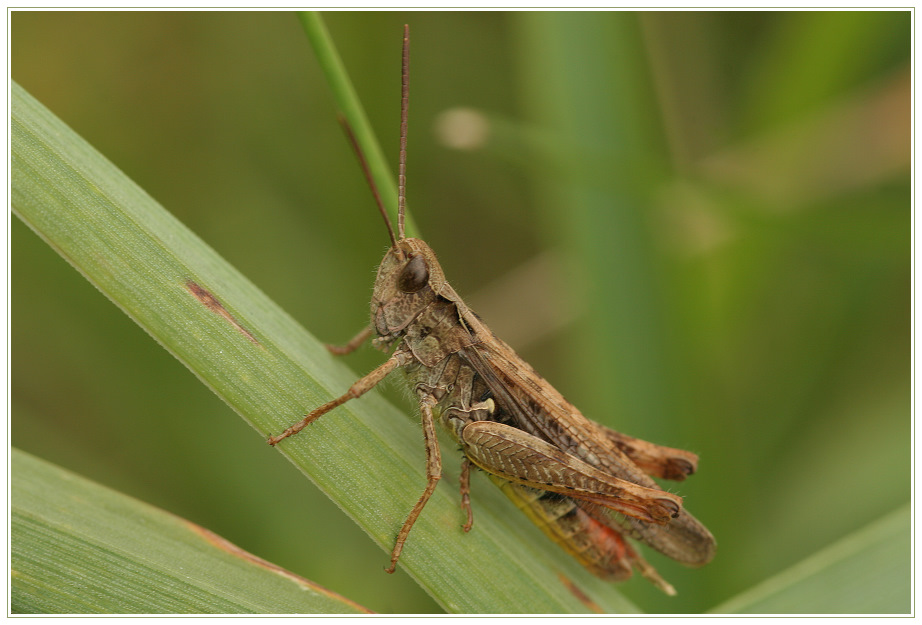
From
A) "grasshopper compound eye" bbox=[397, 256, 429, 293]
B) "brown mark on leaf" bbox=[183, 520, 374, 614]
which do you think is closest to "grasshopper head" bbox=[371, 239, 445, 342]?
"grasshopper compound eye" bbox=[397, 256, 429, 293]

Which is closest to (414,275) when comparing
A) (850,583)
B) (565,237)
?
(565,237)

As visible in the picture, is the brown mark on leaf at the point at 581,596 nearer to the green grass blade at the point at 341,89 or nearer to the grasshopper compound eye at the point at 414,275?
the grasshopper compound eye at the point at 414,275

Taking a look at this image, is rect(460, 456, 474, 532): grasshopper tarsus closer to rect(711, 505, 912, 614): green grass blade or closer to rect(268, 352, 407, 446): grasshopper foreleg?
rect(268, 352, 407, 446): grasshopper foreleg

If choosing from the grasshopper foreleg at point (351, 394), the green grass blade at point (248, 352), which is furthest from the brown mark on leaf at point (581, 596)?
the grasshopper foreleg at point (351, 394)

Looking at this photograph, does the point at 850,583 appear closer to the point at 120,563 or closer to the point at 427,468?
the point at 427,468

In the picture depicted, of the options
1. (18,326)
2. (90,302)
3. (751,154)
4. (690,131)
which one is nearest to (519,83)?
(690,131)
